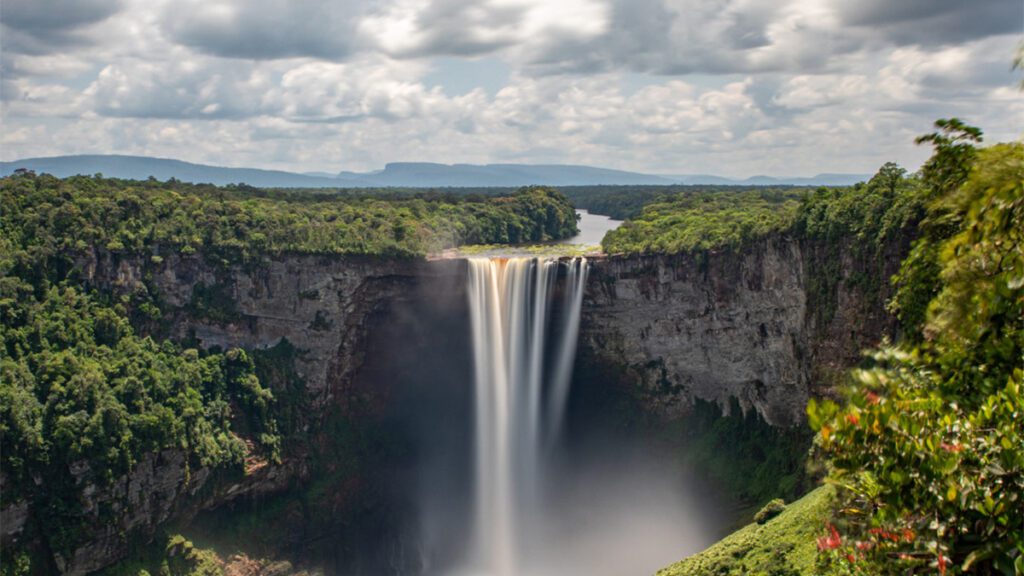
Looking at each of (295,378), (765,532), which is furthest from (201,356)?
(765,532)

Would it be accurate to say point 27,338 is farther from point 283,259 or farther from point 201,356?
point 283,259

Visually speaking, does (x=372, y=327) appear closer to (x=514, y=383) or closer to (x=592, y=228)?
(x=514, y=383)

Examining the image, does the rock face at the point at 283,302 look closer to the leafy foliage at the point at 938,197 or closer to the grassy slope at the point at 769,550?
the grassy slope at the point at 769,550

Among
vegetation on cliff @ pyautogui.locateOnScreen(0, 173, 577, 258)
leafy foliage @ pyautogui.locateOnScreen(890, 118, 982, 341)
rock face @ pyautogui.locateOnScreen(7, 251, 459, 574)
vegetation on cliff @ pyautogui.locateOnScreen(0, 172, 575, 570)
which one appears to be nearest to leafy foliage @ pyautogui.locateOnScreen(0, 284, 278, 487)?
vegetation on cliff @ pyautogui.locateOnScreen(0, 172, 575, 570)

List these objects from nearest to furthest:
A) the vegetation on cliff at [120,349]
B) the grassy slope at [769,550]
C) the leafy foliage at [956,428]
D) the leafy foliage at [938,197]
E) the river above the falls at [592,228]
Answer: the leafy foliage at [956,428] → the leafy foliage at [938,197] → the grassy slope at [769,550] → the vegetation on cliff at [120,349] → the river above the falls at [592,228]

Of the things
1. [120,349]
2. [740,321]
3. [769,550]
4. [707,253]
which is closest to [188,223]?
[120,349]

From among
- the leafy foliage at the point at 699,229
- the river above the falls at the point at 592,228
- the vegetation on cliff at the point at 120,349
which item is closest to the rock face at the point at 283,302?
the vegetation on cliff at the point at 120,349

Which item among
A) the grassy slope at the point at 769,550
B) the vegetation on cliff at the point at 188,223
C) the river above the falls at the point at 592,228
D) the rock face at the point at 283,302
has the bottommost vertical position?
the grassy slope at the point at 769,550
